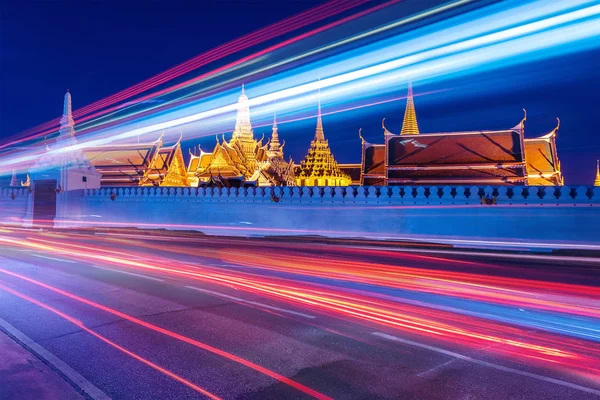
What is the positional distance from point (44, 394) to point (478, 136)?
24.3 m

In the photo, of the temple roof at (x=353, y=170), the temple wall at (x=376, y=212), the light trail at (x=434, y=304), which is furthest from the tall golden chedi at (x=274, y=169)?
the light trail at (x=434, y=304)

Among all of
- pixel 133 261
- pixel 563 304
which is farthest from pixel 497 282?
pixel 133 261

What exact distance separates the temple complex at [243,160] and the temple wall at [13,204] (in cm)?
1159

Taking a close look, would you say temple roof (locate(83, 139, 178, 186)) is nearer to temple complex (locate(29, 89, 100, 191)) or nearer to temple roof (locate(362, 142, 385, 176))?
temple complex (locate(29, 89, 100, 191))

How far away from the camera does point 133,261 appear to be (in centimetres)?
1109

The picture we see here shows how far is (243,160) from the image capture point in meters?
35.4

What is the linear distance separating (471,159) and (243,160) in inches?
750

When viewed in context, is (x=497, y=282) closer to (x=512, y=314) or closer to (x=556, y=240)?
(x=512, y=314)

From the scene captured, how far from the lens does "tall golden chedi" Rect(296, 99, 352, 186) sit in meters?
32.2

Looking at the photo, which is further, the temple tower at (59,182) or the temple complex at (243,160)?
the temple complex at (243,160)

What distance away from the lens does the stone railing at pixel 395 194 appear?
1494 centimetres

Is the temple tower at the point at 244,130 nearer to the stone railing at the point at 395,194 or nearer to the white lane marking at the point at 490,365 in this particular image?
the stone railing at the point at 395,194

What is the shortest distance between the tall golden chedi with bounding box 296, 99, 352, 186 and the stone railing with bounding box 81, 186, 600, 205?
11.3m

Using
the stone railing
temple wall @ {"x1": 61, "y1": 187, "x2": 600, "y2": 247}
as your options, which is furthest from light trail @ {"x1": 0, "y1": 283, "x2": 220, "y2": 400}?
the stone railing
